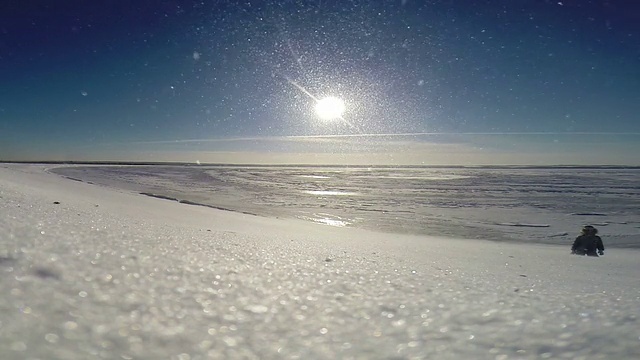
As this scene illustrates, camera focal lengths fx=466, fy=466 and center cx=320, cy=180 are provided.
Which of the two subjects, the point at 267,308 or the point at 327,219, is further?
the point at 327,219

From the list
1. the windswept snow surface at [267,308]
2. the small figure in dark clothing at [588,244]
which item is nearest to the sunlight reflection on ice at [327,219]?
the small figure in dark clothing at [588,244]

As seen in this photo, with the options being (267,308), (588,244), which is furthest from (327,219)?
(267,308)

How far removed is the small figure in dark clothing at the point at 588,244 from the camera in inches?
339

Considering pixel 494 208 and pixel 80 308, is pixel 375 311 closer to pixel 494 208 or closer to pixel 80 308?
pixel 80 308

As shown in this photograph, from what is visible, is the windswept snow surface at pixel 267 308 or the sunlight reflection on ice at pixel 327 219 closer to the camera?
the windswept snow surface at pixel 267 308

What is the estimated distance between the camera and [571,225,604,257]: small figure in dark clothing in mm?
8602

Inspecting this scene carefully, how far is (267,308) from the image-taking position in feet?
8.85

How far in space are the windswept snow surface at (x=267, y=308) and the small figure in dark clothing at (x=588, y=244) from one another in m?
4.78

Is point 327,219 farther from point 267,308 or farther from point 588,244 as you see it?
point 267,308

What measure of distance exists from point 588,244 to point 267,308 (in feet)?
26.3

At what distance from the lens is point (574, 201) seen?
22672mm

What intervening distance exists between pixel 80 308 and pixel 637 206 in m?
23.0

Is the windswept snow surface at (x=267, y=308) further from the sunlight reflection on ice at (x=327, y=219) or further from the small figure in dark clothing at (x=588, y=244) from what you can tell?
the sunlight reflection on ice at (x=327, y=219)

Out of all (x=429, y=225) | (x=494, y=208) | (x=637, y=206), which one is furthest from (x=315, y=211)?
(x=637, y=206)
